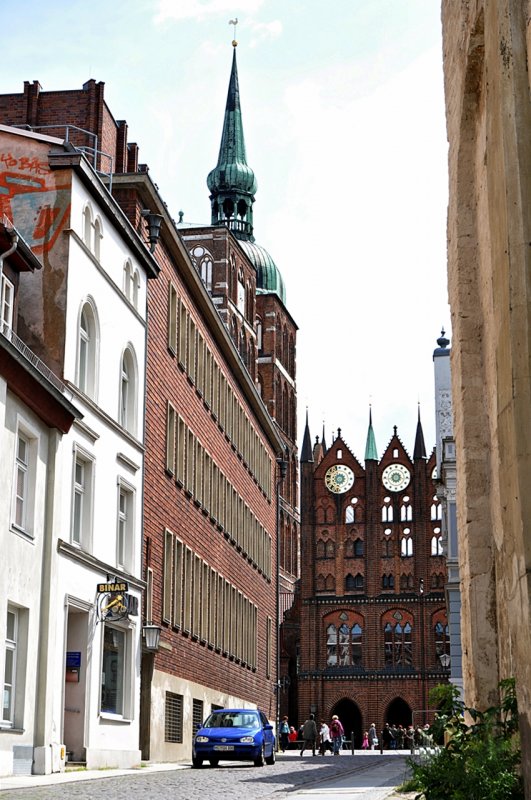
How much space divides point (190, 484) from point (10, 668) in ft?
51.1

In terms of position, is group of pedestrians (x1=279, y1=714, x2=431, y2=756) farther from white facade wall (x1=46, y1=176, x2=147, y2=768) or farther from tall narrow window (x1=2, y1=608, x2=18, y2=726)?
tall narrow window (x1=2, y1=608, x2=18, y2=726)

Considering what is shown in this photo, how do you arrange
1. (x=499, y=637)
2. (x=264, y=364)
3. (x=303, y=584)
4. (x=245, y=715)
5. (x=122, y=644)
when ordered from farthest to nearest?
(x=264, y=364) < (x=303, y=584) < (x=245, y=715) < (x=122, y=644) < (x=499, y=637)

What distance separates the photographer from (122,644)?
26609 millimetres

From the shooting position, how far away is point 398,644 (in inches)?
3551

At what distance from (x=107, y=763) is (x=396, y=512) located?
68.7 meters

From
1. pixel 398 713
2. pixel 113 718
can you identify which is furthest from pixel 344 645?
pixel 113 718

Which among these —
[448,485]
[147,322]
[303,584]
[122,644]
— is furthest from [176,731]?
[303,584]

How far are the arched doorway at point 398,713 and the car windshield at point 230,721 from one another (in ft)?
202

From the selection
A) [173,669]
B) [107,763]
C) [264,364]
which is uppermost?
[264,364]

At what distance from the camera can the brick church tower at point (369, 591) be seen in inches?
3506

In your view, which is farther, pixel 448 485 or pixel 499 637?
pixel 448 485

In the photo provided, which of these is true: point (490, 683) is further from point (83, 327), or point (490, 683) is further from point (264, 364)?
point (264, 364)

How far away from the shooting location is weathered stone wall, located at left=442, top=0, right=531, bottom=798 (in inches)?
293

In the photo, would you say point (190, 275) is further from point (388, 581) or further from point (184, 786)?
point (388, 581)
